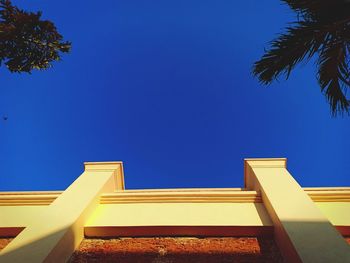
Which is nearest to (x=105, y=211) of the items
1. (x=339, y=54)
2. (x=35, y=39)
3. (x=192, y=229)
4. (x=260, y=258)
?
(x=192, y=229)

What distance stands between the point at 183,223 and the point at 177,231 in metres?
0.16

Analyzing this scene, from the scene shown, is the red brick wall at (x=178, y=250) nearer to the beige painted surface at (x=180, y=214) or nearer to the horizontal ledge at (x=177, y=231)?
the horizontal ledge at (x=177, y=231)

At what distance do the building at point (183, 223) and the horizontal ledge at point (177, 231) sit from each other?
0.05 feet

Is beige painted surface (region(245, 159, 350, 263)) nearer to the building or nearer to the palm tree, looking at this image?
the building

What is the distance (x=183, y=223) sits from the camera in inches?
189

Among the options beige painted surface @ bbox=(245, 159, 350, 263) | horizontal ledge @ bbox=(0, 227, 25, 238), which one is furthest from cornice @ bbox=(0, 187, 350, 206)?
horizontal ledge @ bbox=(0, 227, 25, 238)

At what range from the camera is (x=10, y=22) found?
19.5 ft

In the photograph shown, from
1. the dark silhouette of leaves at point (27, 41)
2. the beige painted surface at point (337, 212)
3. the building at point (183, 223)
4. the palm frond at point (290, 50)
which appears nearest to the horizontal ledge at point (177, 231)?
the building at point (183, 223)

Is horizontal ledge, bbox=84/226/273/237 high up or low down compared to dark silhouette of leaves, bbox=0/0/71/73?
down

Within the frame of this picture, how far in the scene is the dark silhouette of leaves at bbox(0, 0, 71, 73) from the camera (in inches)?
231

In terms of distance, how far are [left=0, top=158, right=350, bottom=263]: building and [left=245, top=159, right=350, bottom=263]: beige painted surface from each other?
1cm

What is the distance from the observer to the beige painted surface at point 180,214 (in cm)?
482

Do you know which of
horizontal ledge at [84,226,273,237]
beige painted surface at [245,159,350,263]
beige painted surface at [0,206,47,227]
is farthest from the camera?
beige painted surface at [0,206,47,227]

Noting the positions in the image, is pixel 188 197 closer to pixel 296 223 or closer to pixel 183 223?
pixel 183 223
